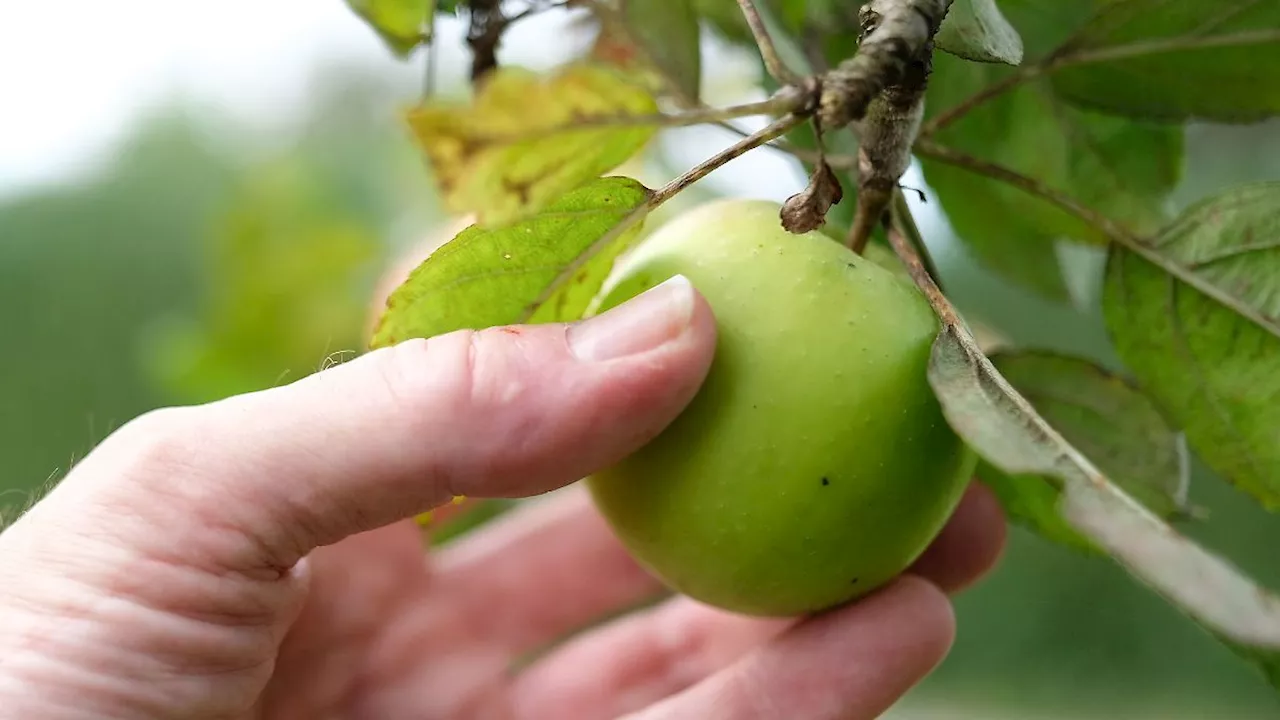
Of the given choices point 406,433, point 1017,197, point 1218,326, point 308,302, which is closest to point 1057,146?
point 1017,197

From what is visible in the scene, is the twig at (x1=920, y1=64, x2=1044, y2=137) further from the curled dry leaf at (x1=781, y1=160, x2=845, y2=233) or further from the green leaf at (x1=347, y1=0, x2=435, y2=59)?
the green leaf at (x1=347, y1=0, x2=435, y2=59)

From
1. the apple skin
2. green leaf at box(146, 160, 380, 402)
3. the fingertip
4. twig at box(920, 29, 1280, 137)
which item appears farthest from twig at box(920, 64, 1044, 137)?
green leaf at box(146, 160, 380, 402)

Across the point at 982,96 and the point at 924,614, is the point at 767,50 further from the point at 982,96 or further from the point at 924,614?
the point at 924,614

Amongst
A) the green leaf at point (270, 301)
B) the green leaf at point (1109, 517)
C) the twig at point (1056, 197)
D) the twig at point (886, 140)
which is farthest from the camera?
the green leaf at point (270, 301)

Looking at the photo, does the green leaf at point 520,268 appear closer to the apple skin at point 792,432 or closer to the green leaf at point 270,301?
the apple skin at point 792,432

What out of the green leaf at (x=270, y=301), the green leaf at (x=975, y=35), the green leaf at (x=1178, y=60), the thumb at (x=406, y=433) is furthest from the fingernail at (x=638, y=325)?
the green leaf at (x=270, y=301)

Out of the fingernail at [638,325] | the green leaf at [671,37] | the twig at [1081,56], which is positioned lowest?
the fingernail at [638,325]

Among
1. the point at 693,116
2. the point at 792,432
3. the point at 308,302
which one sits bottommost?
the point at 308,302
